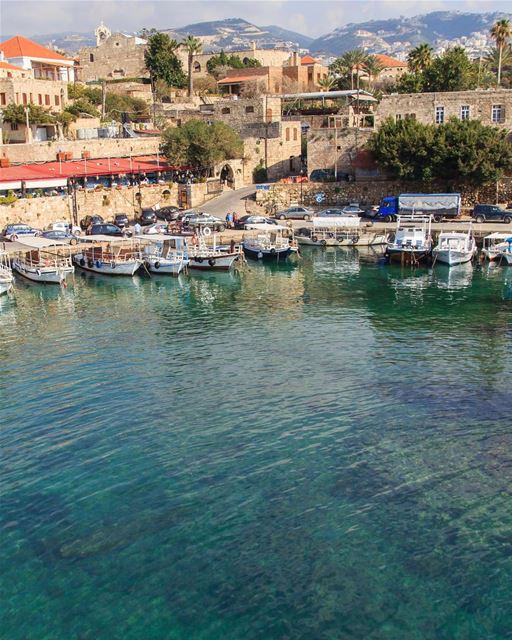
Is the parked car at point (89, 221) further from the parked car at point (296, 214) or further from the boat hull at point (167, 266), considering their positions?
the parked car at point (296, 214)

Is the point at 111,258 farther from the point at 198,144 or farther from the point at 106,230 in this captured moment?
the point at 198,144

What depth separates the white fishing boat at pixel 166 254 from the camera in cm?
5028

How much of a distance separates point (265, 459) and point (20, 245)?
119ft

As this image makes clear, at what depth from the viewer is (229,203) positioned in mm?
67625

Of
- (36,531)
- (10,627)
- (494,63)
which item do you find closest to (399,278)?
(36,531)

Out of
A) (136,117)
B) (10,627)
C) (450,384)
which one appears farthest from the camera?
(136,117)

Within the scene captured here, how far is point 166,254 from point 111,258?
3.62 metres

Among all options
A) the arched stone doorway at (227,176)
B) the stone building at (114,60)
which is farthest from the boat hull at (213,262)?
the stone building at (114,60)

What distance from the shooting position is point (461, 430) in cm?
2511

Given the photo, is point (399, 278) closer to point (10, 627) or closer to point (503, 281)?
point (503, 281)

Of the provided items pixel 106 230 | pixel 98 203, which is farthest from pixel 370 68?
pixel 106 230

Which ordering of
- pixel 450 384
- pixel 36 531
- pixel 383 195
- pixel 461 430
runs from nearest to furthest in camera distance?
pixel 36 531
pixel 461 430
pixel 450 384
pixel 383 195

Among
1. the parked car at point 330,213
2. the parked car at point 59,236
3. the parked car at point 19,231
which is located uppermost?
the parked car at point 330,213

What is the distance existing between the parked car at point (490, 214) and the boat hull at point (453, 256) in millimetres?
9461
